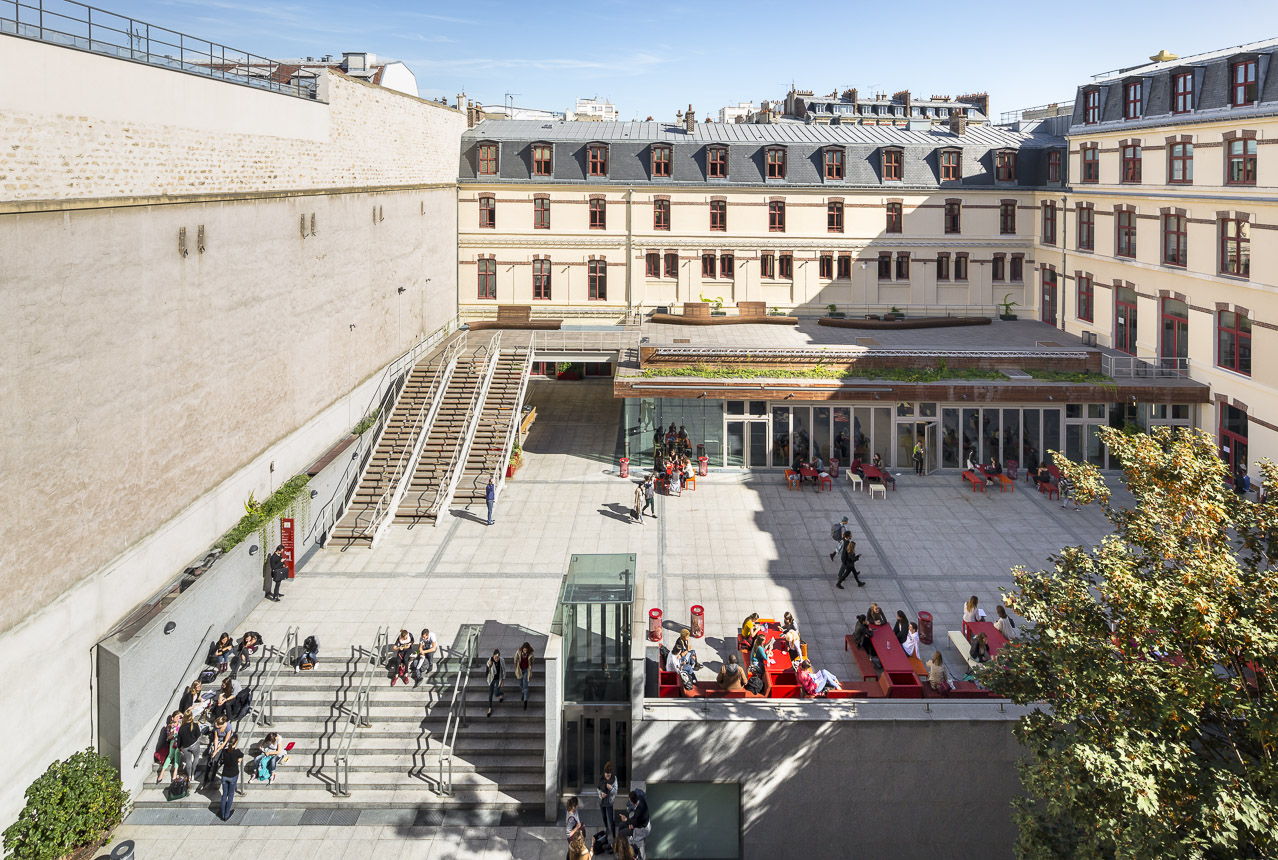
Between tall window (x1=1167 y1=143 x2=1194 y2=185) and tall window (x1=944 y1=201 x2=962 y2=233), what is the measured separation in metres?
11.4

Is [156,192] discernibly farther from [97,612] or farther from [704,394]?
[704,394]

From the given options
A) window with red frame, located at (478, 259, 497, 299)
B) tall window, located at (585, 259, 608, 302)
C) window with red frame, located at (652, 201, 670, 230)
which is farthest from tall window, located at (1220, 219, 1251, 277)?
window with red frame, located at (478, 259, 497, 299)

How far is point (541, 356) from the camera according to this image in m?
37.6

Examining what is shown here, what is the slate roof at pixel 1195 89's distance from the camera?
94.5ft

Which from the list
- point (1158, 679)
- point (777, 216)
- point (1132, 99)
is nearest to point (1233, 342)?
point (1132, 99)

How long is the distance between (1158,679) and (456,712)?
1304 cm

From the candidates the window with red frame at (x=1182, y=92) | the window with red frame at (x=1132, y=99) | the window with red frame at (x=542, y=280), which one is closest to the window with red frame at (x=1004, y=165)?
the window with red frame at (x=1132, y=99)

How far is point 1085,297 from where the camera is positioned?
133 feet

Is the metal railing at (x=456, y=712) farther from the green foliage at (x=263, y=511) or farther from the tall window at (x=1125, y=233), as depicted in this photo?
the tall window at (x=1125, y=233)

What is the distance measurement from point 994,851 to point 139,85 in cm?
2109

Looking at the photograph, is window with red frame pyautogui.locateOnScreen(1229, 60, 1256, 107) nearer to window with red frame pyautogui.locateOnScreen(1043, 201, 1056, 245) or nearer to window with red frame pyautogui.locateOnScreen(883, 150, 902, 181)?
window with red frame pyautogui.locateOnScreen(1043, 201, 1056, 245)

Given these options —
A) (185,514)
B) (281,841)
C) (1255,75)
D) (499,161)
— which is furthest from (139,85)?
(1255,75)

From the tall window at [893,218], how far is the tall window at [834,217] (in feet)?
6.65

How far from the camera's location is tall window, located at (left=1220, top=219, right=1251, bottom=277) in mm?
29797
